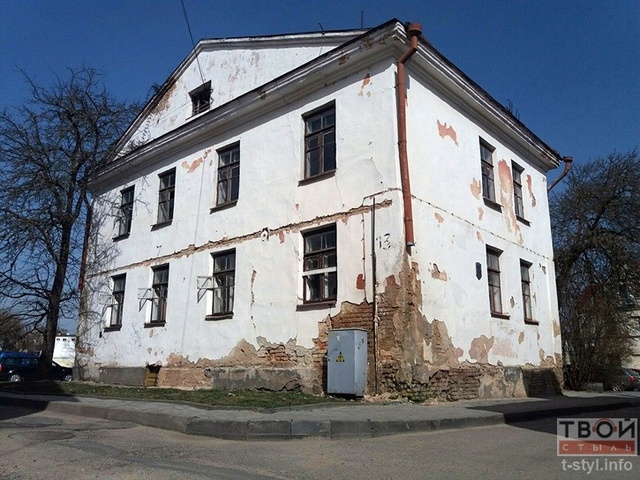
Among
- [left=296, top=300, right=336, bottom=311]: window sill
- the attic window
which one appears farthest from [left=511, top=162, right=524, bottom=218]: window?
the attic window

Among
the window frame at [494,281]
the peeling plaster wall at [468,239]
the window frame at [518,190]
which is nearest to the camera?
the peeling plaster wall at [468,239]

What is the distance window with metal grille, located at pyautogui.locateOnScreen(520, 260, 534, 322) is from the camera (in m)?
14.9

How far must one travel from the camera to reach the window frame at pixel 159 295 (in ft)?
51.8

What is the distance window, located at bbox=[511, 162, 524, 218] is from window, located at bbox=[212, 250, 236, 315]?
26.8ft

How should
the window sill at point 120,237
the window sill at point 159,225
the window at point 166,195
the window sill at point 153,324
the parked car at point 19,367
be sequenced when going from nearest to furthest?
the window sill at point 153,324
the window sill at point 159,225
the window at point 166,195
the window sill at point 120,237
the parked car at point 19,367

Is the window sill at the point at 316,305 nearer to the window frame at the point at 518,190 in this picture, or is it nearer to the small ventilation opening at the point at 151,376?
the small ventilation opening at the point at 151,376

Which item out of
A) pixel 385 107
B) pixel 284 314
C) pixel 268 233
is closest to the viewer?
pixel 385 107

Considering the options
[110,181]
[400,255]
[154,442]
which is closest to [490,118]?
[400,255]

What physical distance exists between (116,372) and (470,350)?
35.1 ft

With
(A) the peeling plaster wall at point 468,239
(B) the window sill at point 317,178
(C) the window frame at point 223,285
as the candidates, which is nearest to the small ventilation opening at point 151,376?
(C) the window frame at point 223,285

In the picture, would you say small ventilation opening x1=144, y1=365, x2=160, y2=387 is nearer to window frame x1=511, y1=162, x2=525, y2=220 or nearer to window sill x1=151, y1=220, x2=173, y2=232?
window sill x1=151, y1=220, x2=173, y2=232

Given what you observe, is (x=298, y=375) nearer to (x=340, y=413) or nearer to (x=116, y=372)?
(x=340, y=413)

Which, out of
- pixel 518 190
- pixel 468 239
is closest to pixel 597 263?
pixel 518 190

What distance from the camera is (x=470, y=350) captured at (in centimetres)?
1188
